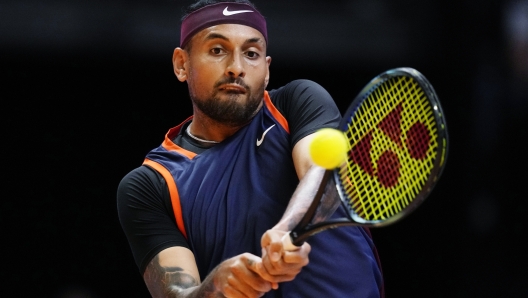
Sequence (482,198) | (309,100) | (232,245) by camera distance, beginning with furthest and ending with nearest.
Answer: (482,198), (309,100), (232,245)

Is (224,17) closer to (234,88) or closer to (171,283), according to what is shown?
(234,88)

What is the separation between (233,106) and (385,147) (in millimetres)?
624

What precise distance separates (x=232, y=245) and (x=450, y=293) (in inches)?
109

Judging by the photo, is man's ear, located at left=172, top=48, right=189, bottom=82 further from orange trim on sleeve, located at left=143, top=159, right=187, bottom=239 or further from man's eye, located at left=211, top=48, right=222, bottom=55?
orange trim on sleeve, located at left=143, top=159, right=187, bottom=239

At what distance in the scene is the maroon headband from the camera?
2.83 m

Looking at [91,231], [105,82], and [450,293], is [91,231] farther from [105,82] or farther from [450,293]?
[450,293]

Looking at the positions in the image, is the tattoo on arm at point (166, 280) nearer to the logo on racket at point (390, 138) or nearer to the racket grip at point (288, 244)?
the racket grip at point (288, 244)

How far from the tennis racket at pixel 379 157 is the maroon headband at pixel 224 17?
2.10ft

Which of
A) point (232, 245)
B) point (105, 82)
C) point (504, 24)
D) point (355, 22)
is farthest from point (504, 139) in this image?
point (232, 245)

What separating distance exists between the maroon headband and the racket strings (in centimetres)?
64

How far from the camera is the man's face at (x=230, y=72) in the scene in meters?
2.75

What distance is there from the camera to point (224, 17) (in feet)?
9.27

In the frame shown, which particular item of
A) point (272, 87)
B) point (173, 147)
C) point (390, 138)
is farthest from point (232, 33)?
point (272, 87)

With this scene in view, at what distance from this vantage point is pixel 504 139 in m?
4.90
